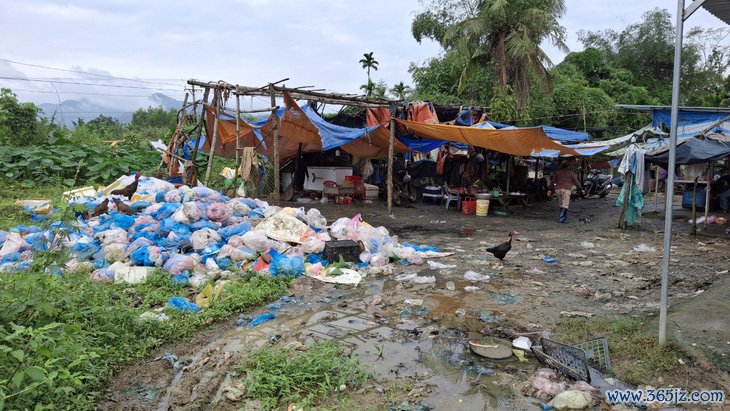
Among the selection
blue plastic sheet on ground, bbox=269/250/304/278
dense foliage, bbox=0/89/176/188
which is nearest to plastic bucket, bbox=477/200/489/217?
blue plastic sheet on ground, bbox=269/250/304/278

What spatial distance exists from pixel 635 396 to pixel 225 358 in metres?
2.83

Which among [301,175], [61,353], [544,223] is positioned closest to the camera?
[61,353]

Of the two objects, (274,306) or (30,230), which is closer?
(274,306)

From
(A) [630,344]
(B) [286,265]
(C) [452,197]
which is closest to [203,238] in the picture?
(B) [286,265]

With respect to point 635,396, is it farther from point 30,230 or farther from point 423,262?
point 30,230

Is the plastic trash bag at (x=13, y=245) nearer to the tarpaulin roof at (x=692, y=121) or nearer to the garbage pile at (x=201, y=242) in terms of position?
the garbage pile at (x=201, y=242)

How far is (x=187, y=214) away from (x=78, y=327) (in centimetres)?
368

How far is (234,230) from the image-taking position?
6.45m

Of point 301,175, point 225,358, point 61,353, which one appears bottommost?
point 225,358

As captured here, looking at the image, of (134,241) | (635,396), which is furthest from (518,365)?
(134,241)

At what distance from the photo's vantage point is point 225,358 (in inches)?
136

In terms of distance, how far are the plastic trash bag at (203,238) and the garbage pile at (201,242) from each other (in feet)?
0.04

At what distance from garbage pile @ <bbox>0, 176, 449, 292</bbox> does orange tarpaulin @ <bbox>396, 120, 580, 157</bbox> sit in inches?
128

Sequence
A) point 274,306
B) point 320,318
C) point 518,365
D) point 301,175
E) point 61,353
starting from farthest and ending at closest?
point 301,175, point 274,306, point 320,318, point 518,365, point 61,353
